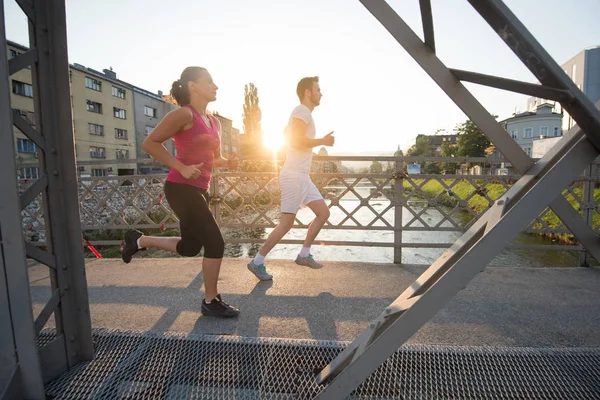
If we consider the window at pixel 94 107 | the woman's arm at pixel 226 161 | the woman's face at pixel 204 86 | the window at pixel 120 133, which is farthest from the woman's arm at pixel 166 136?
the window at pixel 120 133

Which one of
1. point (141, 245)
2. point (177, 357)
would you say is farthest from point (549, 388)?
point (141, 245)

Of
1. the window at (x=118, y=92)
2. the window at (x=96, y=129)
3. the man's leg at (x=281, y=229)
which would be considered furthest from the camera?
the window at (x=118, y=92)

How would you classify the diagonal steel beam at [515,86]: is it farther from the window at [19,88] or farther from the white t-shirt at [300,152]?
the window at [19,88]

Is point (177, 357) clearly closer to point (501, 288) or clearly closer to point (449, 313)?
point (449, 313)

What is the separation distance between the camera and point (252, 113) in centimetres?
4750

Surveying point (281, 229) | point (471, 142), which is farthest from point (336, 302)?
point (471, 142)

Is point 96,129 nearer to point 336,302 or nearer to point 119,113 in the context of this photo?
point 119,113

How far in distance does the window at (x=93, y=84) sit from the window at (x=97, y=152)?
640 centimetres

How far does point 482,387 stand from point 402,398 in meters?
0.44

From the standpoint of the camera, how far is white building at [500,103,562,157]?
2314 inches

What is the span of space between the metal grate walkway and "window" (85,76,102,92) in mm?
41130

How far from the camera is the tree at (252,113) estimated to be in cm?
4750

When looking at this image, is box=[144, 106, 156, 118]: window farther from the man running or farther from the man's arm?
the man's arm

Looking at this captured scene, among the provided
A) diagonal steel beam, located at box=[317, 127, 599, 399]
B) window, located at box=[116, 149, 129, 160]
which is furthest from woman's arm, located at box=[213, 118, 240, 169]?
window, located at box=[116, 149, 129, 160]
